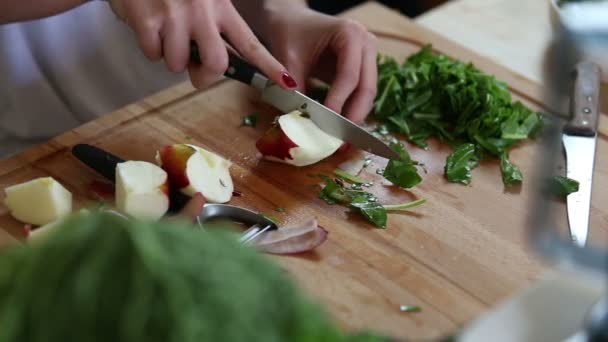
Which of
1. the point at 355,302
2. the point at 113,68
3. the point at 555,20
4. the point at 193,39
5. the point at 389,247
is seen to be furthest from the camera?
the point at 113,68

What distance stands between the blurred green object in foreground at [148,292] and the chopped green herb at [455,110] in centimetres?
81

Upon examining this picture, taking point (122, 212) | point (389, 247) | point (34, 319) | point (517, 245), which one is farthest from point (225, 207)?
point (34, 319)

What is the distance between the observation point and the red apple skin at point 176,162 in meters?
1.31

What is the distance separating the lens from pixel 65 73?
5.78ft

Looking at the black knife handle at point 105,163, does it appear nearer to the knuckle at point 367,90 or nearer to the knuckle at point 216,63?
the knuckle at point 216,63

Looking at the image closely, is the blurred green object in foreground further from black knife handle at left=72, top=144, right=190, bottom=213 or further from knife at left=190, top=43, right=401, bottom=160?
knife at left=190, top=43, right=401, bottom=160

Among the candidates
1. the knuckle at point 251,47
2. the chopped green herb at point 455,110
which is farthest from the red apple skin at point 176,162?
the chopped green herb at point 455,110

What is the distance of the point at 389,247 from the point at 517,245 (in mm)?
206

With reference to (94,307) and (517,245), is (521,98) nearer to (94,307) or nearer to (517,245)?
(517,245)

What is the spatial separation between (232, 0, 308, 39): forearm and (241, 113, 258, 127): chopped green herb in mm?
213

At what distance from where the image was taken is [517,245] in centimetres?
130

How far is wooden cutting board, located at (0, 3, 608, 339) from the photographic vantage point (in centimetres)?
118

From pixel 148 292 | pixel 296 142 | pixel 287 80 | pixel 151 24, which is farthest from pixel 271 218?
pixel 148 292

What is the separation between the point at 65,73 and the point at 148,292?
1167mm
